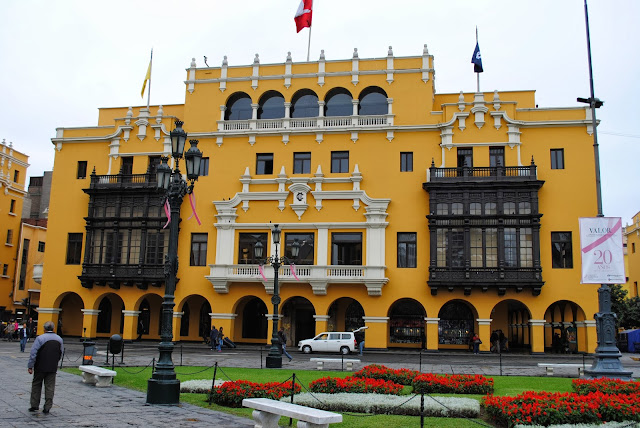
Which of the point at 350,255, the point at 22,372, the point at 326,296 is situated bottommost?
the point at 22,372

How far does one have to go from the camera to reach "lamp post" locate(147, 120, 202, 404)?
14416 mm

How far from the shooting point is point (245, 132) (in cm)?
4147

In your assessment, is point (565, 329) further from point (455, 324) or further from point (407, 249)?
point (407, 249)

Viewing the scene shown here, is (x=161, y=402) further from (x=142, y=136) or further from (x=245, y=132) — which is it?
(x=142, y=136)

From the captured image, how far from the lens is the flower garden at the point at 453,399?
12.2 m

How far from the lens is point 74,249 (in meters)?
43.1

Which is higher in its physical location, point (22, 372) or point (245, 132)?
point (245, 132)

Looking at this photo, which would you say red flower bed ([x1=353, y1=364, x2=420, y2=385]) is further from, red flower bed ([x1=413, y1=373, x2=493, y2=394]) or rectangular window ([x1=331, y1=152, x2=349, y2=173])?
rectangular window ([x1=331, y1=152, x2=349, y2=173])

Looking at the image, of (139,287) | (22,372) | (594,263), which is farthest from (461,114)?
(22,372)

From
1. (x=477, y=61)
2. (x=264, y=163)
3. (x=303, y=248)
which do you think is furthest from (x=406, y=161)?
(x=264, y=163)

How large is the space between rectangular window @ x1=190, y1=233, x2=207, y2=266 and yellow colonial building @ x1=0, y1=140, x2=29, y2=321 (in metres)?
22.5

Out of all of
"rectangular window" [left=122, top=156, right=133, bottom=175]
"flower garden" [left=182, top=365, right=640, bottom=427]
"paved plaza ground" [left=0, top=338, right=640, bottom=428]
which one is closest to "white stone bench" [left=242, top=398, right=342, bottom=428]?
"paved plaza ground" [left=0, top=338, right=640, bottom=428]

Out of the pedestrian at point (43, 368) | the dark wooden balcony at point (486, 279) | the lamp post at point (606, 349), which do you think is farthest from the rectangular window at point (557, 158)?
the pedestrian at point (43, 368)

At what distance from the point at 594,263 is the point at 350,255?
20.9 m
